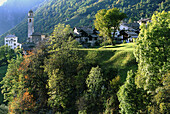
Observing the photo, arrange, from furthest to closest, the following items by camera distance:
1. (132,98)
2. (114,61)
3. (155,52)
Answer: (114,61)
(132,98)
(155,52)

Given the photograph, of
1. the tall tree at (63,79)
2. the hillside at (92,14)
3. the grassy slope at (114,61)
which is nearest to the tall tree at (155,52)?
the grassy slope at (114,61)

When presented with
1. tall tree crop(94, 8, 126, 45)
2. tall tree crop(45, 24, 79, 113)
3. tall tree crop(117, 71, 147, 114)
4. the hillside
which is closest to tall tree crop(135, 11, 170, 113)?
tall tree crop(117, 71, 147, 114)

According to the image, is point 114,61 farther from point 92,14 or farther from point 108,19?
point 92,14

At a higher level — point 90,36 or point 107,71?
point 90,36

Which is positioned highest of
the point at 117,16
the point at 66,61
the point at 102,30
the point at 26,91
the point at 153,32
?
the point at 117,16

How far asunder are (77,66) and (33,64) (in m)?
11.5

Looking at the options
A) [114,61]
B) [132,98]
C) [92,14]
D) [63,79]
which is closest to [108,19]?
[114,61]

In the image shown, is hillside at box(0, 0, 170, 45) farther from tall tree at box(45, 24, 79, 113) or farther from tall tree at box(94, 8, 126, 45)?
tall tree at box(45, 24, 79, 113)

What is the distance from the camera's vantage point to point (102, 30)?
48344 mm

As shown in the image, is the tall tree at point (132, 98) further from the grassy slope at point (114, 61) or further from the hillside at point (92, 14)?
the hillside at point (92, 14)

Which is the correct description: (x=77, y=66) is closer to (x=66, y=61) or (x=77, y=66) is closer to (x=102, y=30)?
(x=66, y=61)

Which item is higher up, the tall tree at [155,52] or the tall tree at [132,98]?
the tall tree at [155,52]

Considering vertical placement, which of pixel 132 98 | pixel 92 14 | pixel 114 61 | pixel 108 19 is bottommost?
pixel 132 98

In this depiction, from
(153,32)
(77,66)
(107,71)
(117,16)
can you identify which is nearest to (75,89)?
(77,66)
